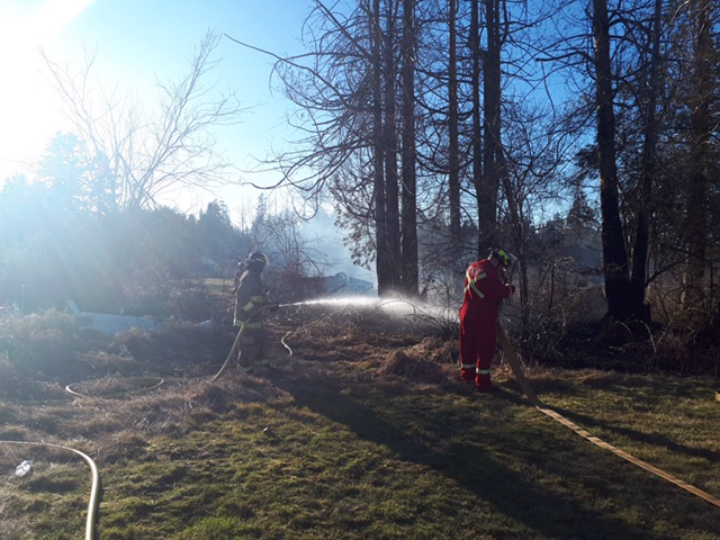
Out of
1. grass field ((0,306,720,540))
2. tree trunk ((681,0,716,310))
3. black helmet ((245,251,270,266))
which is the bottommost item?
grass field ((0,306,720,540))

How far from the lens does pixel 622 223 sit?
11.8m

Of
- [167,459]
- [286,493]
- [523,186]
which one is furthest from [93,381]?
[523,186]

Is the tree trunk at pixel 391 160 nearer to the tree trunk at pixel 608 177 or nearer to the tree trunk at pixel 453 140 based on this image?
the tree trunk at pixel 453 140

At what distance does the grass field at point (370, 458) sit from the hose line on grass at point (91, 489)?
66 mm

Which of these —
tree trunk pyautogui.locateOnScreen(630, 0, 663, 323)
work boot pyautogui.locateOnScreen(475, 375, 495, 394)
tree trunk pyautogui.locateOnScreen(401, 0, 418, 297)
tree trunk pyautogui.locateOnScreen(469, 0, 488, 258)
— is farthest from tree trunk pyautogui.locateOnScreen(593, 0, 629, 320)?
work boot pyautogui.locateOnScreen(475, 375, 495, 394)

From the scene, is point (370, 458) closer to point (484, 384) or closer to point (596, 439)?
point (596, 439)

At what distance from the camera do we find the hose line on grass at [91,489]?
144 inches

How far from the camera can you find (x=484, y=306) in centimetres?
711

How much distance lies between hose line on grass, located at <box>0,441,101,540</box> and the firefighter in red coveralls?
14.5ft

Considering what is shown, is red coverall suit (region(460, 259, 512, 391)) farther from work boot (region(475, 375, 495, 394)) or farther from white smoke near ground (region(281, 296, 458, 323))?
white smoke near ground (region(281, 296, 458, 323))

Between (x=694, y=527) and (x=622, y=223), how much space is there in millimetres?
9171

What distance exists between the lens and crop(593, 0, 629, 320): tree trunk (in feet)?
34.6

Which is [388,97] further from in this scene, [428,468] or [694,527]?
[694,527]

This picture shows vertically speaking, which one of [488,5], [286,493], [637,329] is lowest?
[286,493]
